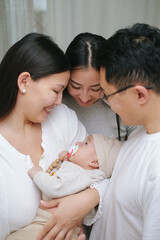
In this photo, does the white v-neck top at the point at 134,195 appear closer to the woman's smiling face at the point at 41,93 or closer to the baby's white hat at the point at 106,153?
the baby's white hat at the point at 106,153

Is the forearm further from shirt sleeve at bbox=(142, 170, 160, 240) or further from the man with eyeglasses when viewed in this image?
shirt sleeve at bbox=(142, 170, 160, 240)

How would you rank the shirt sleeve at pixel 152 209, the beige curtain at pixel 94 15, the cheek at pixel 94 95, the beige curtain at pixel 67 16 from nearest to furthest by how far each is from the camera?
1. the shirt sleeve at pixel 152 209
2. the cheek at pixel 94 95
3. the beige curtain at pixel 67 16
4. the beige curtain at pixel 94 15

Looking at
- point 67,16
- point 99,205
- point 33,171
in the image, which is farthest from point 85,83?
point 67,16

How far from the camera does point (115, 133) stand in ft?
6.53

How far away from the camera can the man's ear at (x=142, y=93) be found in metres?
1.01

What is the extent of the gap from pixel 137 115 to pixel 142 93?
4.9 inches

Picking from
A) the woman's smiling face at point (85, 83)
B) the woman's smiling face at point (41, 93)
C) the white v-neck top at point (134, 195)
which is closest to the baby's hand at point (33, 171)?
the woman's smiling face at point (41, 93)

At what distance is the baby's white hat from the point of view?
1.45 meters

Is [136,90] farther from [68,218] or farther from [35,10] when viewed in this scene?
[35,10]

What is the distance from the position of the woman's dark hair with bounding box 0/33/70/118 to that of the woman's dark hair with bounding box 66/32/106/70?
0.47ft

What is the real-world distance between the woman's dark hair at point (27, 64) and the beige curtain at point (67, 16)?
971 millimetres

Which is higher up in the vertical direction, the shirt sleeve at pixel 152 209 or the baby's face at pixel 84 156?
the shirt sleeve at pixel 152 209

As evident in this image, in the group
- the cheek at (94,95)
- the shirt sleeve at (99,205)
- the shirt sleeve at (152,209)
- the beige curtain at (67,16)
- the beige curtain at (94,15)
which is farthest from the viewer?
the beige curtain at (94,15)

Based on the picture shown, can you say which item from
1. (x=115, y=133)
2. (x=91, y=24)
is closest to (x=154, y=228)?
(x=115, y=133)
